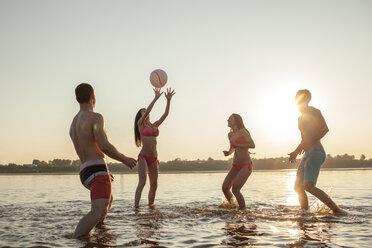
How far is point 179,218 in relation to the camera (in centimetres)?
790

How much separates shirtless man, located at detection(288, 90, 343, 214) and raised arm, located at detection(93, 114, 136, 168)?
13.9 ft

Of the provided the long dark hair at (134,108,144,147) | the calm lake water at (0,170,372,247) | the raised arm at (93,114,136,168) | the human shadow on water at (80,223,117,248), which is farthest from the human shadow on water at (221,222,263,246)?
the long dark hair at (134,108,144,147)

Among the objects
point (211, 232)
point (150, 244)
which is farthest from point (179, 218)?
point (150, 244)

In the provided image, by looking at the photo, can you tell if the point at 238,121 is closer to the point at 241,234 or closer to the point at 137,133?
the point at 137,133

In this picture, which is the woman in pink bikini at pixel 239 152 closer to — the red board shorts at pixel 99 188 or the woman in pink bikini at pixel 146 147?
the woman in pink bikini at pixel 146 147

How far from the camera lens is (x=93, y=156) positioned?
5547mm

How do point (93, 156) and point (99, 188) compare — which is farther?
point (93, 156)

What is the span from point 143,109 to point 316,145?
439 cm

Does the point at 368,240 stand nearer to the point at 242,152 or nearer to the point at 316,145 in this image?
the point at 316,145

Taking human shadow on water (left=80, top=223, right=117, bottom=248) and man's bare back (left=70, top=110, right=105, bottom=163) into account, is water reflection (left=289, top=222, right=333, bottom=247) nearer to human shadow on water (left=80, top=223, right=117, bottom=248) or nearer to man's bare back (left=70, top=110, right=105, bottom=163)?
human shadow on water (left=80, top=223, right=117, bottom=248)

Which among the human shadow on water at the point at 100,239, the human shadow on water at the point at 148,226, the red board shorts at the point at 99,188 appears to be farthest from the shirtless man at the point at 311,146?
the red board shorts at the point at 99,188

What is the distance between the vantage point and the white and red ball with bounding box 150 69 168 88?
991cm

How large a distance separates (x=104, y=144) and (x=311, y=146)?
4.73 m

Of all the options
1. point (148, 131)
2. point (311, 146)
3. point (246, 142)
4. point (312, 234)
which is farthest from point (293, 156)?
point (148, 131)
